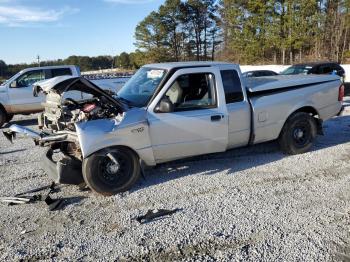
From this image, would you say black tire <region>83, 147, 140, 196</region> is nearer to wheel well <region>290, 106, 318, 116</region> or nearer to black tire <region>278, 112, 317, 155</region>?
black tire <region>278, 112, 317, 155</region>

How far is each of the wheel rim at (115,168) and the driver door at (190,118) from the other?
474 mm

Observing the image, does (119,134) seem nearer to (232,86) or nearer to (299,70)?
(232,86)

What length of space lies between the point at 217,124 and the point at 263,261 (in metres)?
2.73

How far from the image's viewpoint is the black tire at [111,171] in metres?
5.27

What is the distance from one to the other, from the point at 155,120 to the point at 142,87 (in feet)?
2.79

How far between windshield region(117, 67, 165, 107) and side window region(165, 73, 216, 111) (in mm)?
295

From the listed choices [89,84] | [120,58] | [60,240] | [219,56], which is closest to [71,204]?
[60,240]

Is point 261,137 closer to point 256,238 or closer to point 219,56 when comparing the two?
point 256,238

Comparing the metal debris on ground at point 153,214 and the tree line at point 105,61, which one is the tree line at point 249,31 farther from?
the metal debris on ground at point 153,214

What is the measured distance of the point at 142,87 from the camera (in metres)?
6.19

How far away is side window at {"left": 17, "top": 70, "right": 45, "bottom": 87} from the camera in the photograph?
13148 mm

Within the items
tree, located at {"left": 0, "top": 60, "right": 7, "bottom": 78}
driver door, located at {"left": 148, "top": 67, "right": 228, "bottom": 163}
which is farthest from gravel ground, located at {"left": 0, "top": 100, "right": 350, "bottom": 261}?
tree, located at {"left": 0, "top": 60, "right": 7, "bottom": 78}

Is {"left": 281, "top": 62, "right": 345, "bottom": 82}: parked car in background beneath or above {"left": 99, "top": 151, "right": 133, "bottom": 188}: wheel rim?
above

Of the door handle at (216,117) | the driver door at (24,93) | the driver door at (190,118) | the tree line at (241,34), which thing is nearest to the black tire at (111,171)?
the driver door at (190,118)
